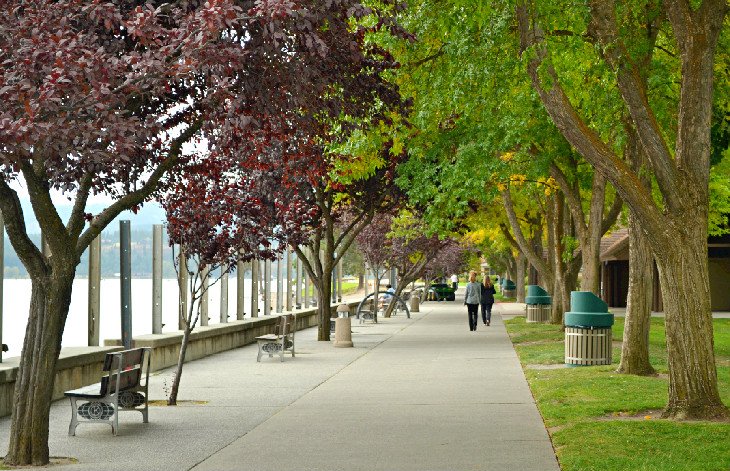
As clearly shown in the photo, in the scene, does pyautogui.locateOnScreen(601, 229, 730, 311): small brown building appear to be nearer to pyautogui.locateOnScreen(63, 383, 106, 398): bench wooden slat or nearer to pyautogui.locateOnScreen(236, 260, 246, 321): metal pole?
pyautogui.locateOnScreen(236, 260, 246, 321): metal pole

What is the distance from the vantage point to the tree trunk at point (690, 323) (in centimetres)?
1313

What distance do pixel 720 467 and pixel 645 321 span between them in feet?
28.8

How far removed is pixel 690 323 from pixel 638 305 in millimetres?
5285

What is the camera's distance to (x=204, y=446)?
11.6m

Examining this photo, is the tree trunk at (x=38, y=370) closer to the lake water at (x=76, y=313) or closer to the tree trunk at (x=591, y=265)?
the lake water at (x=76, y=313)

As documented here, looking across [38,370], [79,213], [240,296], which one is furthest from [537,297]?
[38,370]

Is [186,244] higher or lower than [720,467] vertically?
higher

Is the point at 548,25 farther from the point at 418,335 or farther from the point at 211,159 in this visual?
the point at 418,335

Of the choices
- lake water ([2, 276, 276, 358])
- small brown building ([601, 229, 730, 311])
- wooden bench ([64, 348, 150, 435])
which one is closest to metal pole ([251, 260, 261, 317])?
lake water ([2, 276, 276, 358])

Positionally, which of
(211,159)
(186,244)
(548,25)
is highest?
(548,25)

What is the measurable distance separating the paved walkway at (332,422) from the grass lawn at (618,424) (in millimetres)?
295

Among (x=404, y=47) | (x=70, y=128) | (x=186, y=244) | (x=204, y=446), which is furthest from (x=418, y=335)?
(x=70, y=128)

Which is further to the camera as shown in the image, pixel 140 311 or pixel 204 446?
pixel 140 311

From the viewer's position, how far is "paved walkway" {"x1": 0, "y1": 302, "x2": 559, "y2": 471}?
10539mm
